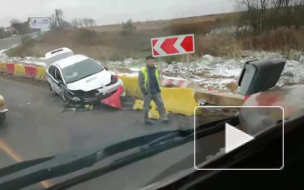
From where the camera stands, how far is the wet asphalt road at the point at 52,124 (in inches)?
67.5

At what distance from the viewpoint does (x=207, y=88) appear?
5.93ft

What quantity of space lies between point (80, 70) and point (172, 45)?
1.30 ft

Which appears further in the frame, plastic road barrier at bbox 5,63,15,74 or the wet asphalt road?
plastic road barrier at bbox 5,63,15,74

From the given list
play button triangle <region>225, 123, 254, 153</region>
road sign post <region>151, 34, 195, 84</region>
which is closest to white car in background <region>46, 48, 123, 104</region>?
road sign post <region>151, 34, 195, 84</region>

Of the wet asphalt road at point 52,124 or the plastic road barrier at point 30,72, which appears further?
the plastic road barrier at point 30,72

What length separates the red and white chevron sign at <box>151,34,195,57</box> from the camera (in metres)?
1.75

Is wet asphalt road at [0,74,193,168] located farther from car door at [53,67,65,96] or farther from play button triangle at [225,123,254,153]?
play button triangle at [225,123,254,153]

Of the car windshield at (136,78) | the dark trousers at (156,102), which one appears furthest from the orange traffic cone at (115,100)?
the dark trousers at (156,102)

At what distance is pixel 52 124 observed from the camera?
1.75m

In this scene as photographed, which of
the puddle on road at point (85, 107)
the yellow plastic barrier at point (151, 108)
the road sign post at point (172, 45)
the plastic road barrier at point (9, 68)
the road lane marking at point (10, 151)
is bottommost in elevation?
the road lane marking at point (10, 151)

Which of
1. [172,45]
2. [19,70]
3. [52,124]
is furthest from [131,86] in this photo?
[19,70]

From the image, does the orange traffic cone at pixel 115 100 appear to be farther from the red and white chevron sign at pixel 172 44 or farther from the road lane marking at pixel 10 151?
the road lane marking at pixel 10 151

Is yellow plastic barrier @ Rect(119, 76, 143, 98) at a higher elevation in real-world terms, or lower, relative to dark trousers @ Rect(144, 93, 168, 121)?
higher

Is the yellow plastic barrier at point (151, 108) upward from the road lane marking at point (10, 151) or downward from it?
upward
